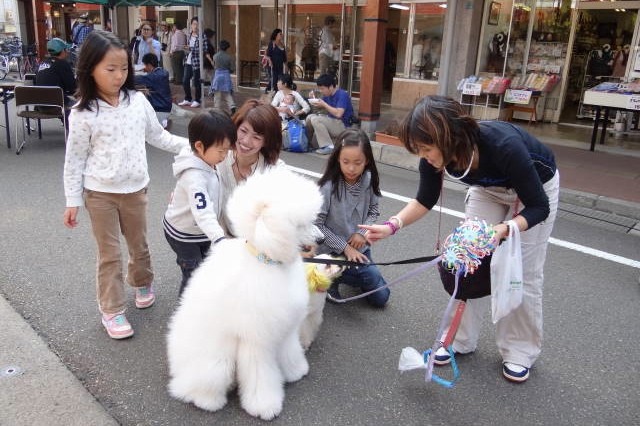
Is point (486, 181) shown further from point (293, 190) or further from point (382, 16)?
point (382, 16)

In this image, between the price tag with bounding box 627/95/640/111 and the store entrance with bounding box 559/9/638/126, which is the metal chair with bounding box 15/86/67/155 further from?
the store entrance with bounding box 559/9/638/126

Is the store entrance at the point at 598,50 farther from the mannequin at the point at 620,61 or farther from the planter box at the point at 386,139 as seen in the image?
the planter box at the point at 386,139

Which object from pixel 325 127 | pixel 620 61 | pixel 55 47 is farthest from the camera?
pixel 620 61

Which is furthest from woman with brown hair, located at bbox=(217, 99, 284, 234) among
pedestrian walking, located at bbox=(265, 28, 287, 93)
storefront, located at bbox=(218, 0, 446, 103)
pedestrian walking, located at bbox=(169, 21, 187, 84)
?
pedestrian walking, located at bbox=(169, 21, 187, 84)

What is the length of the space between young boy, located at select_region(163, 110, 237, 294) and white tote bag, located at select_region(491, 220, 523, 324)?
1291 mm

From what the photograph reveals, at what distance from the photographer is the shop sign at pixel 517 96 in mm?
10203

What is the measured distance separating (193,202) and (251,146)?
0.53 metres

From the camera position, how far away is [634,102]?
26.2 feet

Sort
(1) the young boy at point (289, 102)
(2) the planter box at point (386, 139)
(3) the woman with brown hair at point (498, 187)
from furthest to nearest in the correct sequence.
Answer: (1) the young boy at point (289, 102) < (2) the planter box at point (386, 139) < (3) the woman with brown hair at point (498, 187)

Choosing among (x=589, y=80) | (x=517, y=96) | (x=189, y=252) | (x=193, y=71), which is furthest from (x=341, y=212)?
(x=589, y=80)

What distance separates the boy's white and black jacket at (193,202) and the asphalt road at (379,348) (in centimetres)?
65

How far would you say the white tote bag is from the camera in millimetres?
2205

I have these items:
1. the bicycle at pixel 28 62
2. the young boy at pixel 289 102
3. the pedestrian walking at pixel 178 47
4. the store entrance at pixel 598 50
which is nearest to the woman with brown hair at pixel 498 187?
the young boy at pixel 289 102

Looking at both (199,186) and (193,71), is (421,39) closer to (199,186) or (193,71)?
(193,71)
